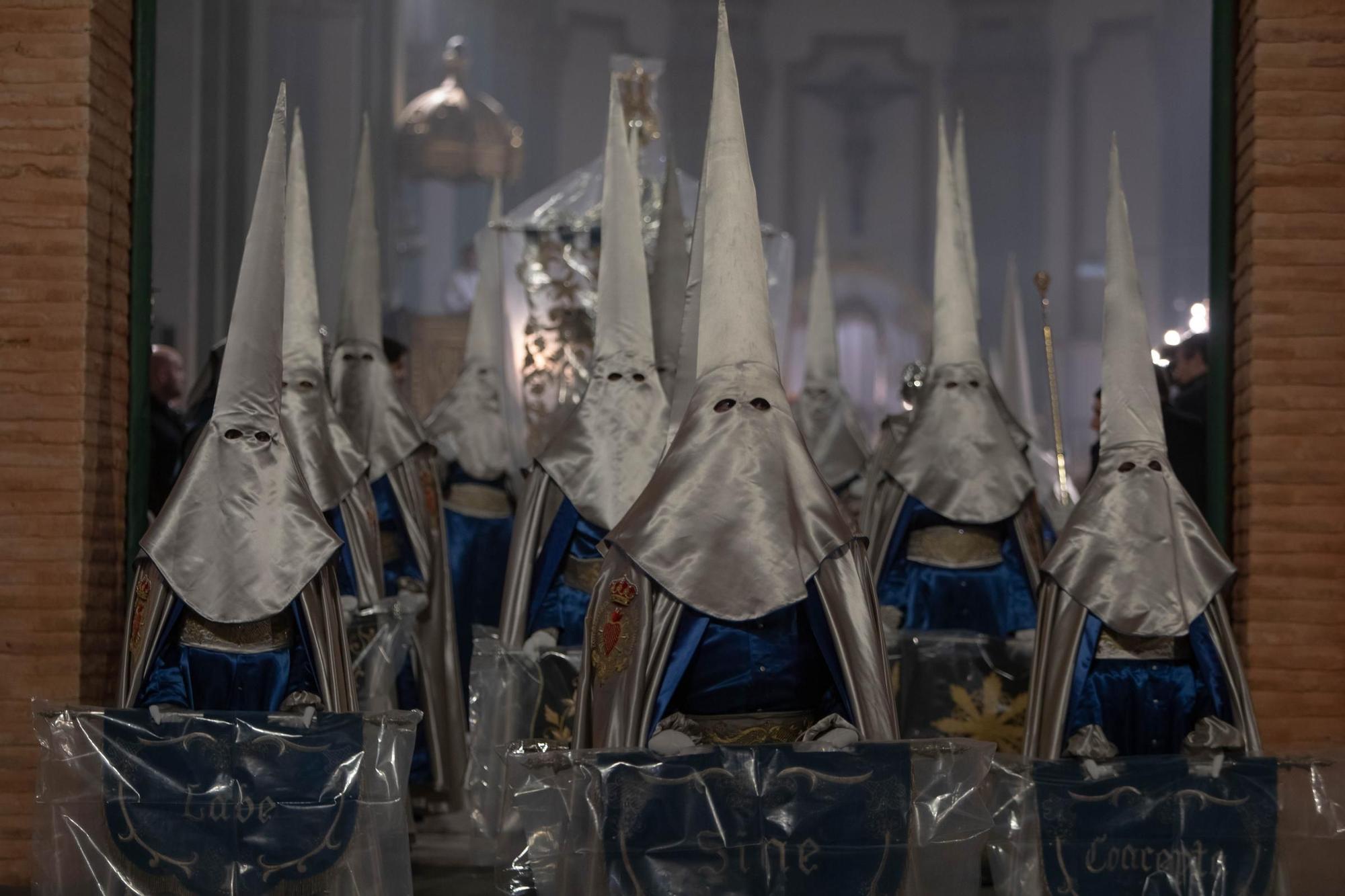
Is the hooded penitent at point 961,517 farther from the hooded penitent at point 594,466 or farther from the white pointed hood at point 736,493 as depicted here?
the white pointed hood at point 736,493

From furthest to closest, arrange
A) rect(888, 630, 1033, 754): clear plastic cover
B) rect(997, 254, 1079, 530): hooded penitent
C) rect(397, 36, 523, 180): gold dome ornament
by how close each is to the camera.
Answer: rect(397, 36, 523, 180): gold dome ornament → rect(997, 254, 1079, 530): hooded penitent → rect(888, 630, 1033, 754): clear plastic cover

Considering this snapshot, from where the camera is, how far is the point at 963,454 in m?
6.11

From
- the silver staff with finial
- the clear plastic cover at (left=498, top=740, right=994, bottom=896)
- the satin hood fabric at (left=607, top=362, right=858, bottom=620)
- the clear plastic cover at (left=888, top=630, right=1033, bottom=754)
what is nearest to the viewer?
the clear plastic cover at (left=498, top=740, right=994, bottom=896)

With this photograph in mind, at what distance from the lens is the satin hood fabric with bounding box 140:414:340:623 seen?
172 inches

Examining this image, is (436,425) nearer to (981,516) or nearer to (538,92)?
(981,516)

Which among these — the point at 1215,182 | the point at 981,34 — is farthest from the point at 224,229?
the point at 1215,182

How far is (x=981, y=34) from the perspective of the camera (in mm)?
10578

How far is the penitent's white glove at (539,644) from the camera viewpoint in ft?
17.5

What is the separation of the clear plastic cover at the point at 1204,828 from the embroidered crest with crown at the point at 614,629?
45.8 inches

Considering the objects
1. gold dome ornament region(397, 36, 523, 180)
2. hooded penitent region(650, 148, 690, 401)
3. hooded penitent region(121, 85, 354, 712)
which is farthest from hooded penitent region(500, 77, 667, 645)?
gold dome ornament region(397, 36, 523, 180)

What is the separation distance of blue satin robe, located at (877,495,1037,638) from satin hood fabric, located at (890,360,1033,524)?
11 centimetres

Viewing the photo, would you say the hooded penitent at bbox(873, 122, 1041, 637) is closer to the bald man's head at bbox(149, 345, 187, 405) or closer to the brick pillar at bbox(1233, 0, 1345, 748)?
the brick pillar at bbox(1233, 0, 1345, 748)

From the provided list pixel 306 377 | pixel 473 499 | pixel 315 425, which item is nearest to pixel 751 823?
pixel 315 425

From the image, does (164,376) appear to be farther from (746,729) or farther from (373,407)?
(746,729)
